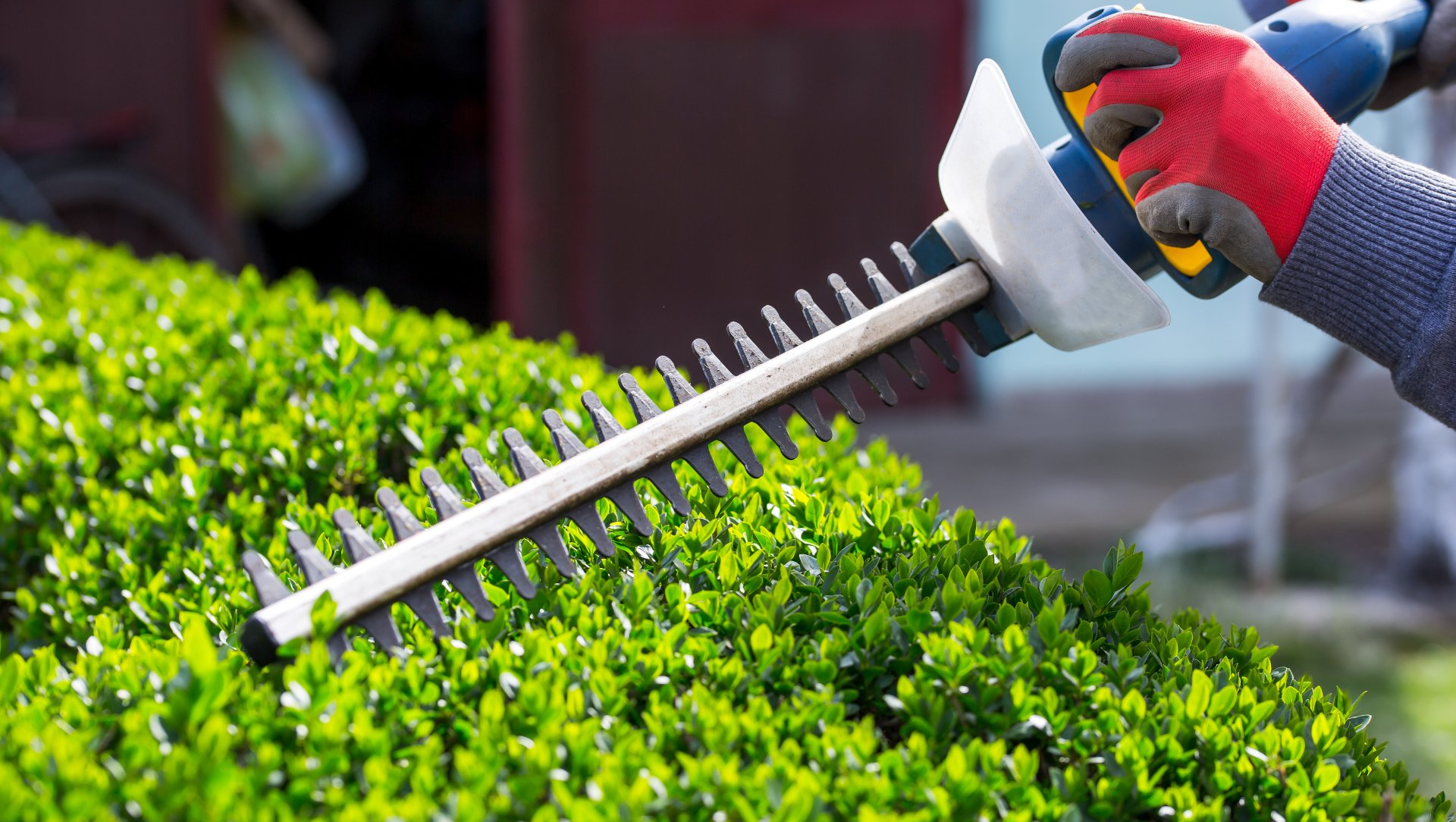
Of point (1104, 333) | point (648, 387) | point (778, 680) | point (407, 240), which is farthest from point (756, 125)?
point (778, 680)

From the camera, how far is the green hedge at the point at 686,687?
1.13 metres

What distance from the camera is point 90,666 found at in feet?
4.45

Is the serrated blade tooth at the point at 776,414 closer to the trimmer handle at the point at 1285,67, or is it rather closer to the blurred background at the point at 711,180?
the trimmer handle at the point at 1285,67

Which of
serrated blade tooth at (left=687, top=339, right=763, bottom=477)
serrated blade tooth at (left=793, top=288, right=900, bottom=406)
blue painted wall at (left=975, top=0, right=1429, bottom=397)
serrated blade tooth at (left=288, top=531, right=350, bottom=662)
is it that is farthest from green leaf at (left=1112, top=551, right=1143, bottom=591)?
blue painted wall at (left=975, top=0, right=1429, bottom=397)

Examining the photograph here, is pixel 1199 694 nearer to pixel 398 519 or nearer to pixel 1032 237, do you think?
pixel 1032 237

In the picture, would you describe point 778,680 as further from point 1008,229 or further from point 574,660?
point 1008,229

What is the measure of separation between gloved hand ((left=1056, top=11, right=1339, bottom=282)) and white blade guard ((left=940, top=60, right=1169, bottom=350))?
3.3 inches

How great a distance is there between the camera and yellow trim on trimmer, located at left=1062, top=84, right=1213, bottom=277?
1695 millimetres

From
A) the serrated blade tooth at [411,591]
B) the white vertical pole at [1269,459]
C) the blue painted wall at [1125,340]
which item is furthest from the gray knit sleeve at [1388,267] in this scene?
the blue painted wall at [1125,340]

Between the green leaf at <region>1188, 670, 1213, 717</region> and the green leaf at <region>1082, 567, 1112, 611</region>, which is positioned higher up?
the green leaf at <region>1082, 567, 1112, 611</region>

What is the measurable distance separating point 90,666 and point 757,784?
743mm

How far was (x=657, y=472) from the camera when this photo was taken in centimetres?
→ 151

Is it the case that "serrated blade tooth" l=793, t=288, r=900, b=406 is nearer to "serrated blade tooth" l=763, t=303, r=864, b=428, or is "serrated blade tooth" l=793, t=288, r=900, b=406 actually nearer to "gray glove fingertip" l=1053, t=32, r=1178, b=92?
"serrated blade tooth" l=763, t=303, r=864, b=428

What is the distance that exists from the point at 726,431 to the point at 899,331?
10.8 inches
